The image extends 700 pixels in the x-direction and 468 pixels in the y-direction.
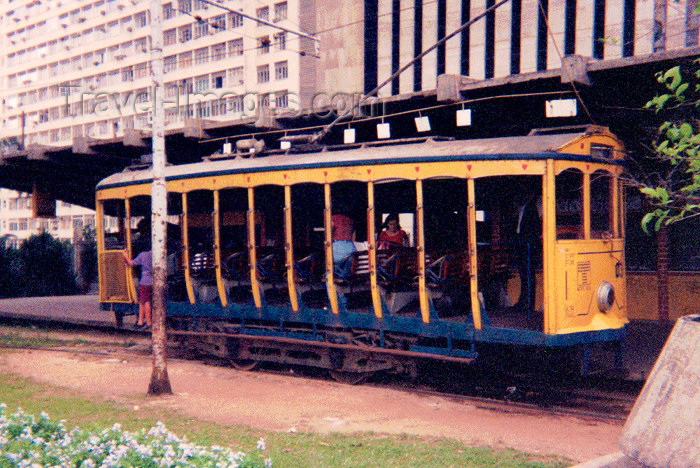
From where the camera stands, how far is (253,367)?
1166cm

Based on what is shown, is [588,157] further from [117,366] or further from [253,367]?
[117,366]

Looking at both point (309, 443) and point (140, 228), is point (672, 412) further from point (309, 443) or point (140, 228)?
point (140, 228)

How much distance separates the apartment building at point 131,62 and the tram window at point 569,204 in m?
34.3

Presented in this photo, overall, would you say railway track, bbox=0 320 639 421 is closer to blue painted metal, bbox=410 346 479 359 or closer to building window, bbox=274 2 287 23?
blue painted metal, bbox=410 346 479 359

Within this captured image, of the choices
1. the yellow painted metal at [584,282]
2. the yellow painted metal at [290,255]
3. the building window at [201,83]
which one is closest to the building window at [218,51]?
the building window at [201,83]

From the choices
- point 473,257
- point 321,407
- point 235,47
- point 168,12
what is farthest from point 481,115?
point 168,12

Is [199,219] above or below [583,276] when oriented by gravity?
above

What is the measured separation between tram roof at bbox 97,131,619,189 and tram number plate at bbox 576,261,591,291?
1226mm

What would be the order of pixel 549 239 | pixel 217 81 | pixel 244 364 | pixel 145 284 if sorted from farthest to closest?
pixel 217 81
pixel 145 284
pixel 244 364
pixel 549 239

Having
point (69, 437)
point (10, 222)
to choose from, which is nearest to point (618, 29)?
point (69, 437)

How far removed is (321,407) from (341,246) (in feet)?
8.11

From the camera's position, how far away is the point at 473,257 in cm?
886

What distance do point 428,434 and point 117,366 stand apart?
6130mm

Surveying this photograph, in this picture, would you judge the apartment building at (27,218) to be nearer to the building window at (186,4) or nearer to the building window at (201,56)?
the building window at (201,56)
